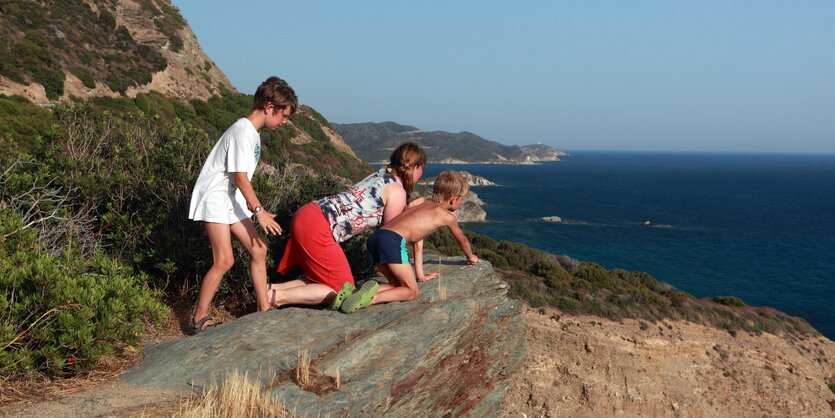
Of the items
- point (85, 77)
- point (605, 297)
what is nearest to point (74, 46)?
point (85, 77)

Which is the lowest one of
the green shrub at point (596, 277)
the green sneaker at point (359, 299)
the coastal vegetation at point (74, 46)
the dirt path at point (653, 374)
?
the dirt path at point (653, 374)

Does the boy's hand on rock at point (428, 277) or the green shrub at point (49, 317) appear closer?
the green shrub at point (49, 317)

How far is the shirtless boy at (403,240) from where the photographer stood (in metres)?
5.90

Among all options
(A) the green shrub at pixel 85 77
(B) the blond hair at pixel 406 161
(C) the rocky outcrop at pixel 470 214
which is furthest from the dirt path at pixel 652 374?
(C) the rocky outcrop at pixel 470 214

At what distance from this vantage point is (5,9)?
1292 inches

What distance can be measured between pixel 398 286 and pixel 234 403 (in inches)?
97.0

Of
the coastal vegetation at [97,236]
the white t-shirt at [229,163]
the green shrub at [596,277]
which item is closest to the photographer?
the coastal vegetation at [97,236]

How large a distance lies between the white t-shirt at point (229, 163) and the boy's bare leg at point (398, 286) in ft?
5.35

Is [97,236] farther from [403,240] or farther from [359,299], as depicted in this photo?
[403,240]

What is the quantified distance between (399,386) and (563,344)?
41.7ft

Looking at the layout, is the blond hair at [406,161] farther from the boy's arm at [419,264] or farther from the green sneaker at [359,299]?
the green sneaker at [359,299]

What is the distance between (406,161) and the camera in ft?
20.1

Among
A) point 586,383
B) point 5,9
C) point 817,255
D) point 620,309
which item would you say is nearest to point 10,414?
point 586,383

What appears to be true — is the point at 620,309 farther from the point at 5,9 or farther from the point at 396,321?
the point at 5,9
